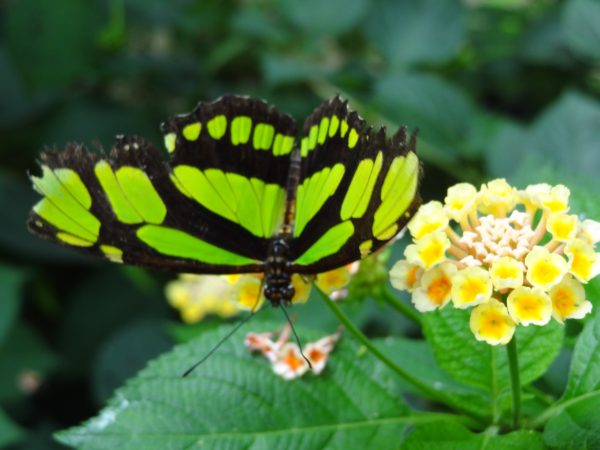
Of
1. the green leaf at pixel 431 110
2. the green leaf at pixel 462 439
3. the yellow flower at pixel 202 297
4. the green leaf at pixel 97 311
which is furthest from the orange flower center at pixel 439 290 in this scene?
the green leaf at pixel 97 311

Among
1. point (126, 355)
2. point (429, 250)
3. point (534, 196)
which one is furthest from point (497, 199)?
point (126, 355)

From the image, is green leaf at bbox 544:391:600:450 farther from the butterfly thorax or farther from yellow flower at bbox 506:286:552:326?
the butterfly thorax

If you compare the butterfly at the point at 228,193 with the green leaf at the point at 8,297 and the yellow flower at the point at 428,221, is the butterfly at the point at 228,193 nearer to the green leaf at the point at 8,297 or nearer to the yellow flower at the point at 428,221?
the yellow flower at the point at 428,221

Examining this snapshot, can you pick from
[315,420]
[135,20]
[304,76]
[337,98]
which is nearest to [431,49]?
[304,76]

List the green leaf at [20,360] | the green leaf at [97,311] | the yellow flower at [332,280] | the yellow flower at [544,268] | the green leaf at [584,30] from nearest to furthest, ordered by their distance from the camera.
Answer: the yellow flower at [544,268]
the yellow flower at [332,280]
the green leaf at [584,30]
the green leaf at [20,360]
the green leaf at [97,311]

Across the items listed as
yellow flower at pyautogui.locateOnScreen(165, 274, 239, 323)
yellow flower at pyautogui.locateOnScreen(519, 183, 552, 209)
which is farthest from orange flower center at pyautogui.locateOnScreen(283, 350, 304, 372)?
yellow flower at pyautogui.locateOnScreen(165, 274, 239, 323)

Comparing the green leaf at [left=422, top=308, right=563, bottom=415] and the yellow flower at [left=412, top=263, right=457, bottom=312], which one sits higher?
the yellow flower at [left=412, top=263, right=457, bottom=312]
